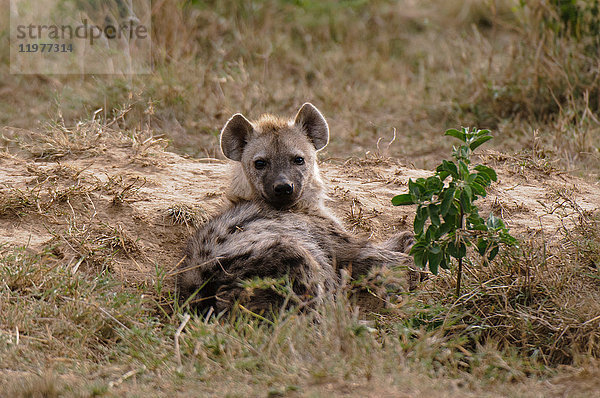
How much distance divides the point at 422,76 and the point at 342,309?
4.81 metres

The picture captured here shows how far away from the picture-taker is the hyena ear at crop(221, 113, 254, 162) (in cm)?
407

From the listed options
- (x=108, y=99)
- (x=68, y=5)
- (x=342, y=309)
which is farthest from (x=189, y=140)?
(x=342, y=309)

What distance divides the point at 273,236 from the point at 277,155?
67 cm

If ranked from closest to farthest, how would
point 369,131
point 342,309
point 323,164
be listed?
point 342,309 → point 323,164 → point 369,131

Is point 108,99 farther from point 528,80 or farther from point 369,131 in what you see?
point 528,80

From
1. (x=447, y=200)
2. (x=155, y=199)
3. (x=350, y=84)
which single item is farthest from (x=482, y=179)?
(x=350, y=84)

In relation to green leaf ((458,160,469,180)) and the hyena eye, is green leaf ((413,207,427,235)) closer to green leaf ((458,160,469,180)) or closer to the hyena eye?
green leaf ((458,160,469,180))

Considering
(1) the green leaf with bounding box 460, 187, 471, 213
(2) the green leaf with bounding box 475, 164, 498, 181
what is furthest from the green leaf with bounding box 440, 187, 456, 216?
(2) the green leaf with bounding box 475, 164, 498, 181

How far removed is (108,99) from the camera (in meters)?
5.88

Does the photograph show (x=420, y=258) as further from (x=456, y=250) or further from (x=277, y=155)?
(x=277, y=155)

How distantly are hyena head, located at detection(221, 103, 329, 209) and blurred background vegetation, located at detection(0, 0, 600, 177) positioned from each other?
51.7 inches

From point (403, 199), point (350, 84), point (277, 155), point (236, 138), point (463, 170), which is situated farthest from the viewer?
point (350, 84)

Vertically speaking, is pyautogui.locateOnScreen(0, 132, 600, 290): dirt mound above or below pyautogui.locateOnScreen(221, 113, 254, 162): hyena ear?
below

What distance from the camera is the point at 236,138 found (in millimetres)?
4109
